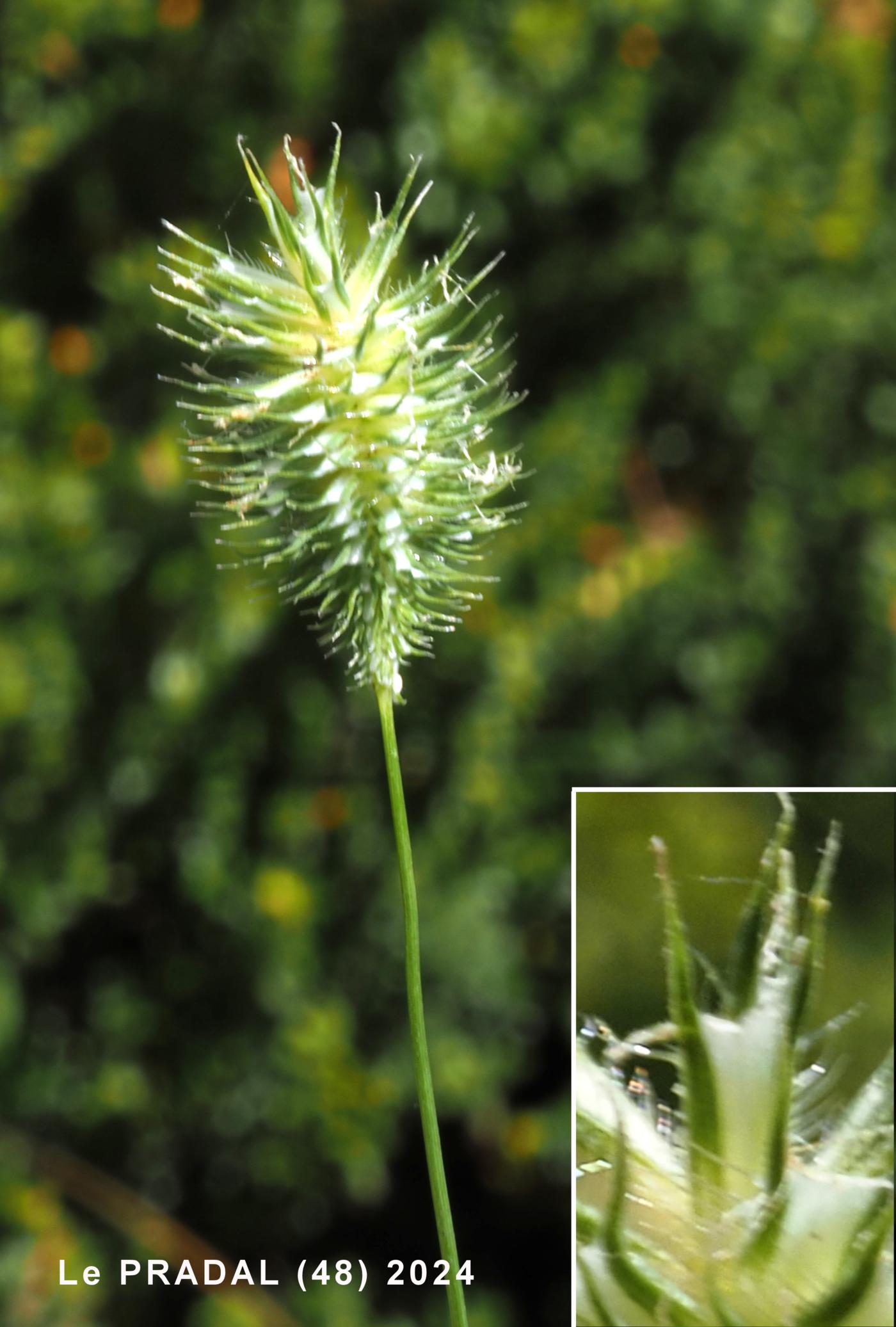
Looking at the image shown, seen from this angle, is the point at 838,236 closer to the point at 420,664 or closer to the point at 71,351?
the point at 420,664

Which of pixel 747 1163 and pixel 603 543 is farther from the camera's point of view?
pixel 603 543

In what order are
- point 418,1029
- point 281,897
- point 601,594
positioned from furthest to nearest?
point 601,594, point 281,897, point 418,1029

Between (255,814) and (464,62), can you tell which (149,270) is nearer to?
(464,62)

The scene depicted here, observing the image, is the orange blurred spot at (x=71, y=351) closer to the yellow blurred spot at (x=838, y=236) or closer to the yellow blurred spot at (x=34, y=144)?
the yellow blurred spot at (x=34, y=144)

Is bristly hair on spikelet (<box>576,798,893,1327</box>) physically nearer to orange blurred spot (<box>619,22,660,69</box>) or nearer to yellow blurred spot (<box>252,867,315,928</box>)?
yellow blurred spot (<box>252,867,315,928</box>)

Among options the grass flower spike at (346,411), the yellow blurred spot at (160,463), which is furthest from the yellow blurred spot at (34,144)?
the grass flower spike at (346,411)

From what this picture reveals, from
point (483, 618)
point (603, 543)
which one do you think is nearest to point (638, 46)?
point (603, 543)

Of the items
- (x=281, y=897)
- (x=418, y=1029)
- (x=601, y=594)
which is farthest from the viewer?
(x=601, y=594)

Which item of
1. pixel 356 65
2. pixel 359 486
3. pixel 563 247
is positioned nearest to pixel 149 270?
pixel 356 65
